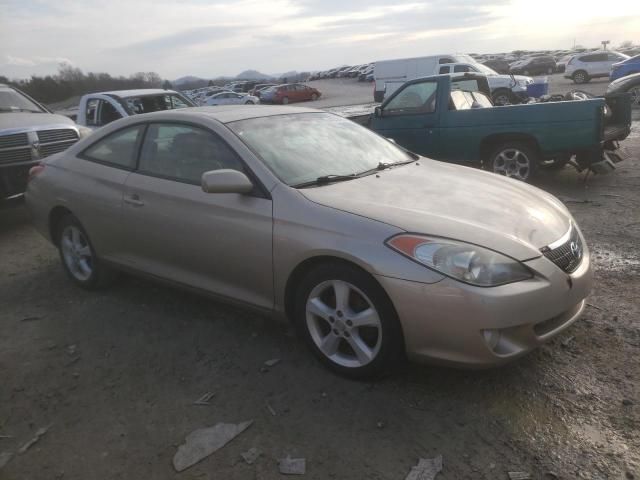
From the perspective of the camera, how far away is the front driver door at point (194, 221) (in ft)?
10.8

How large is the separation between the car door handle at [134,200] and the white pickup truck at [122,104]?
594 cm

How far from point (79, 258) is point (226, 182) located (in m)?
2.19

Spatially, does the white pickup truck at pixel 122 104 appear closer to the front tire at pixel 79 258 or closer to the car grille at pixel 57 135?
the car grille at pixel 57 135

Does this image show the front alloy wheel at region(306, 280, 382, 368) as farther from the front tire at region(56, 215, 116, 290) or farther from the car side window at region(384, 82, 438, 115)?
the car side window at region(384, 82, 438, 115)

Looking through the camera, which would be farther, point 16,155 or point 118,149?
point 16,155

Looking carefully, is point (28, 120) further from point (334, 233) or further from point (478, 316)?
point (478, 316)

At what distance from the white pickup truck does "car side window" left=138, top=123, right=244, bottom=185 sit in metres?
5.87

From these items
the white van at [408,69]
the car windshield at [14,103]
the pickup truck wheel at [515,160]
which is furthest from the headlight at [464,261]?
the white van at [408,69]

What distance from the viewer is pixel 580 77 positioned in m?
29.5

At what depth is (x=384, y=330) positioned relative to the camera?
2836 mm

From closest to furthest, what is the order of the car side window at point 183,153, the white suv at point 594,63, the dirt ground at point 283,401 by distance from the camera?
the dirt ground at point 283,401 < the car side window at point 183,153 < the white suv at point 594,63

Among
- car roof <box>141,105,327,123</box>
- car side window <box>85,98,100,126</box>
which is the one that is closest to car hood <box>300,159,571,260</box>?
car roof <box>141,105,327,123</box>

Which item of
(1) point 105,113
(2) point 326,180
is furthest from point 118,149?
(1) point 105,113

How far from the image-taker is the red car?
38.8 metres
